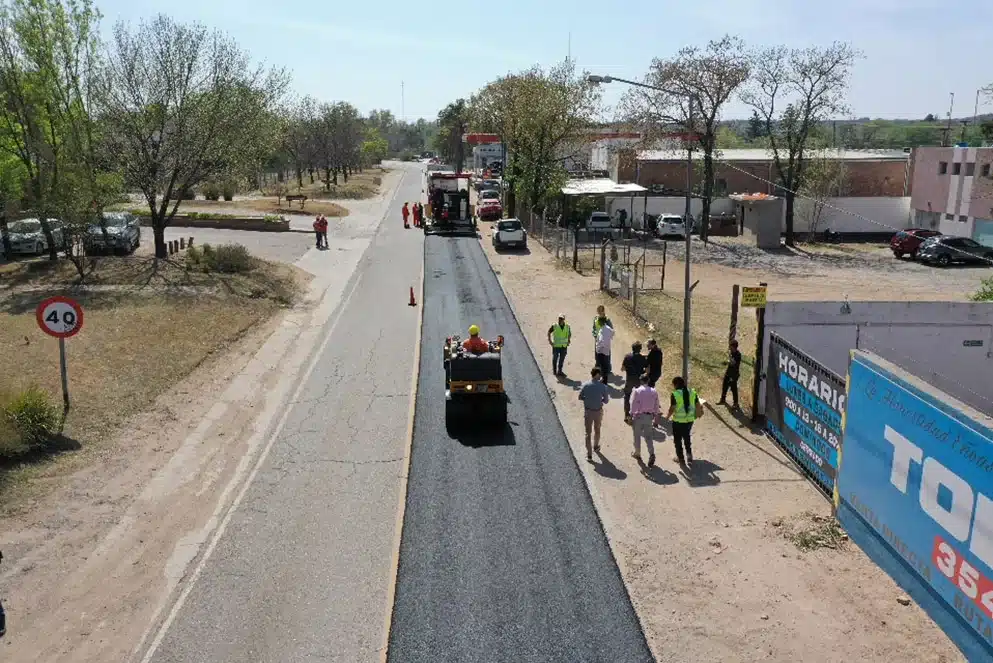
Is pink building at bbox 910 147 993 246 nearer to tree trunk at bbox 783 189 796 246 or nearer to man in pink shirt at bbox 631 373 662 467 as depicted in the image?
tree trunk at bbox 783 189 796 246

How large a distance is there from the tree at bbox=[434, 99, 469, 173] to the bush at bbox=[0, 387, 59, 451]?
90175 millimetres

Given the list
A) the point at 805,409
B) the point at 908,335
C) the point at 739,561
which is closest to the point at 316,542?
the point at 739,561

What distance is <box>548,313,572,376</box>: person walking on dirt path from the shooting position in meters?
18.6

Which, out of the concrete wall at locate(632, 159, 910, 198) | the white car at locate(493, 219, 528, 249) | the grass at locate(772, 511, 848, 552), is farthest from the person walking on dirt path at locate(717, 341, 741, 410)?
the concrete wall at locate(632, 159, 910, 198)

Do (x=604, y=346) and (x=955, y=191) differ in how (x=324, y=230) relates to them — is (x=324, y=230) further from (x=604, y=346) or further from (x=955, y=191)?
(x=955, y=191)

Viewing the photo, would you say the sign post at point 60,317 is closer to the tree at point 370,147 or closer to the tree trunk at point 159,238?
the tree trunk at point 159,238

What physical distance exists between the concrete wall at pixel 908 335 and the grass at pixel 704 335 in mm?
2212

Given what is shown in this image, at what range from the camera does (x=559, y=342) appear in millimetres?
18625

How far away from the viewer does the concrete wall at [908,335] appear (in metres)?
15.1

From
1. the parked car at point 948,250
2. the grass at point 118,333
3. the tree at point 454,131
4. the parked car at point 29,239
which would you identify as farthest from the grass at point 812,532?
the tree at point 454,131

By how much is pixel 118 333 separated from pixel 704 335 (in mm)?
15880

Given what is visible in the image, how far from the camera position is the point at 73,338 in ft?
66.5

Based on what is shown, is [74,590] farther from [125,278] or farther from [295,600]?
[125,278]

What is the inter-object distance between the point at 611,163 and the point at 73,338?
47.4 m
